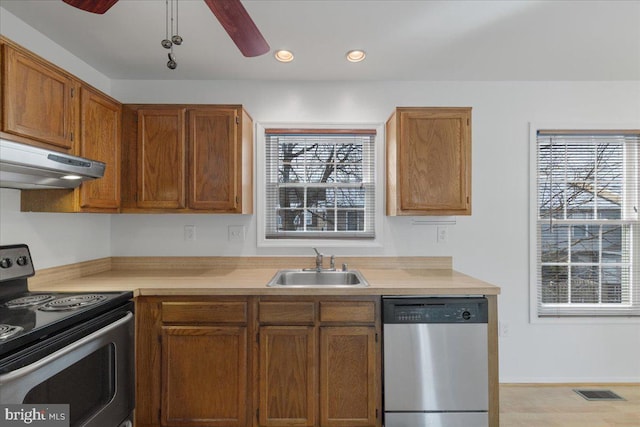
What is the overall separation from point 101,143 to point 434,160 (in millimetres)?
2217

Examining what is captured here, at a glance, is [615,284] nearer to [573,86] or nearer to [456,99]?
[573,86]

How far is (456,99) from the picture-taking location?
2836 mm

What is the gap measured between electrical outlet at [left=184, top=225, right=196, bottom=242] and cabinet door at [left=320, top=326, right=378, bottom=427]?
1381mm

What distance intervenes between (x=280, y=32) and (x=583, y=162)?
263 cm

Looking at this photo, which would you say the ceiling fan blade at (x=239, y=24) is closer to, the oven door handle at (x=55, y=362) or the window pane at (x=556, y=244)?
the oven door handle at (x=55, y=362)

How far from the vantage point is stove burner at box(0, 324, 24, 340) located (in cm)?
129

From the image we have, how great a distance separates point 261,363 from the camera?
6.73 ft

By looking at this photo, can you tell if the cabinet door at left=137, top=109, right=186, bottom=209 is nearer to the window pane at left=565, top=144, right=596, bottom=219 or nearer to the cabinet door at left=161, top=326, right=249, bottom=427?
the cabinet door at left=161, top=326, right=249, bottom=427

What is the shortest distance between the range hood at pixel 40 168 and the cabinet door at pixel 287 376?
1.32 m

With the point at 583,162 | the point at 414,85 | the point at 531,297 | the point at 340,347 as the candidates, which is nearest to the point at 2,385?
the point at 340,347

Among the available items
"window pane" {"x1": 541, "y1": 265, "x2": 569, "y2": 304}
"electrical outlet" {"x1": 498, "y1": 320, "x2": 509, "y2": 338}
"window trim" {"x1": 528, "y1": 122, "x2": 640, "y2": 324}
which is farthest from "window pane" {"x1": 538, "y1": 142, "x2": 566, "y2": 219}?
"electrical outlet" {"x1": 498, "y1": 320, "x2": 509, "y2": 338}

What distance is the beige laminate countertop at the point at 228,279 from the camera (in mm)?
2045

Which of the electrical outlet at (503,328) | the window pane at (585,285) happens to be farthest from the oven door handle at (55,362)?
the window pane at (585,285)

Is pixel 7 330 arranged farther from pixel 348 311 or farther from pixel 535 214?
pixel 535 214
